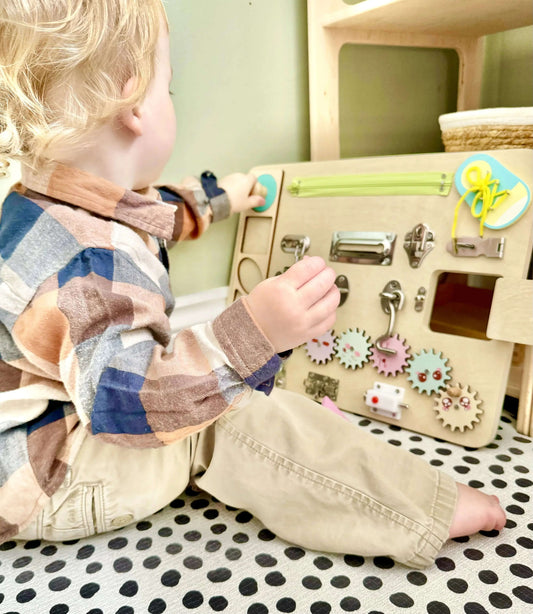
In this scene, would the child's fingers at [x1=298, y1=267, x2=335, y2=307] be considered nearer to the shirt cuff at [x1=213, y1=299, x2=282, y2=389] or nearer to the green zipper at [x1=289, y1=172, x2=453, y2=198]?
the shirt cuff at [x1=213, y1=299, x2=282, y2=389]

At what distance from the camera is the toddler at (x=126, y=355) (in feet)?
1.83

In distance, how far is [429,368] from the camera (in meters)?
0.84

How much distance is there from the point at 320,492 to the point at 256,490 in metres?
0.08

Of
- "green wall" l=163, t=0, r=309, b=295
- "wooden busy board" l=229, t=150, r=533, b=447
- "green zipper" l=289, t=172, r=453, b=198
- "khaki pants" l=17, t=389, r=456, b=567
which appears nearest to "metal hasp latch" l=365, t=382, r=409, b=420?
"wooden busy board" l=229, t=150, r=533, b=447

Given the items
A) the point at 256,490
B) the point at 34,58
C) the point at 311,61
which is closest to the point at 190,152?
the point at 311,61

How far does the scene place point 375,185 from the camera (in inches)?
35.6

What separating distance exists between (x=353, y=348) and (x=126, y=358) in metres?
0.45

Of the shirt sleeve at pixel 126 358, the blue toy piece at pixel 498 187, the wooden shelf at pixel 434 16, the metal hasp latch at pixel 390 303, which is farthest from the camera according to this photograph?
the wooden shelf at pixel 434 16

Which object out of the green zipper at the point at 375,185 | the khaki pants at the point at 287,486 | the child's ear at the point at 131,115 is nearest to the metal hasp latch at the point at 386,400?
the khaki pants at the point at 287,486

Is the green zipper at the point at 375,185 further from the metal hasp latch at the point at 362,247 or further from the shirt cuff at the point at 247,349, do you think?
the shirt cuff at the point at 247,349

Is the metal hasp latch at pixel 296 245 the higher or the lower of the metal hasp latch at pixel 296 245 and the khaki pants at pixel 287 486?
the higher

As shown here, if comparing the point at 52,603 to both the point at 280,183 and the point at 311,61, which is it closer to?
the point at 280,183

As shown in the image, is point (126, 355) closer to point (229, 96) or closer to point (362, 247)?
point (362, 247)

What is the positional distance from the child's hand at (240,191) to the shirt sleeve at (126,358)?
45 cm
